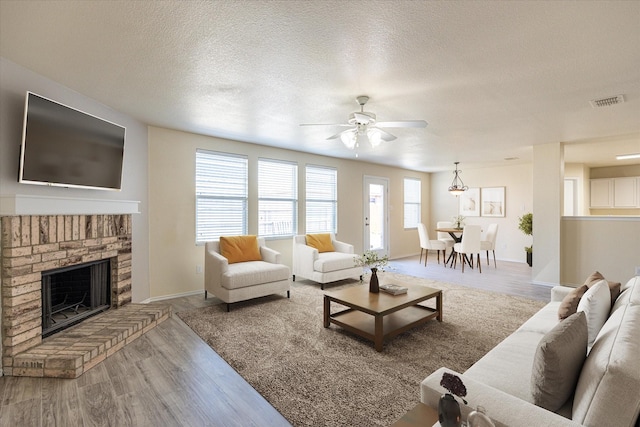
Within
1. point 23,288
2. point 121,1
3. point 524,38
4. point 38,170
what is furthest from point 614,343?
point 38,170

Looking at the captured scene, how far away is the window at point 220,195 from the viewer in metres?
4.71

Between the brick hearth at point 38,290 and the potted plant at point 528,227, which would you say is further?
the potted plant at point 528,227

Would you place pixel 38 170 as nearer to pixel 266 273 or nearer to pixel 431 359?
pixel 266 273

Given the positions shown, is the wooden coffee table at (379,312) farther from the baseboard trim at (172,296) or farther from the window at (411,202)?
the window at (411,202)

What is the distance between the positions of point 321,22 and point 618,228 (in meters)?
5.50

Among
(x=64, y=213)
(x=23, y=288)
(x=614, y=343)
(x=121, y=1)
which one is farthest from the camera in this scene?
(x=64, y=213)

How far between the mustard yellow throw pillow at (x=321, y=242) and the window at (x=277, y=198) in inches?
20.0

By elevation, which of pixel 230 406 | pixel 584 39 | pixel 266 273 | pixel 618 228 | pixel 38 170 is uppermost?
pixel 584 39

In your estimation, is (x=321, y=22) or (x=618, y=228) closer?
(x=321, y=22)

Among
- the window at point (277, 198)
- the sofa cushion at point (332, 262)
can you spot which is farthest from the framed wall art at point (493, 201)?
the window at point (277, 198)

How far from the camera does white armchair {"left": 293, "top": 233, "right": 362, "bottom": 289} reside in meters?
4.91

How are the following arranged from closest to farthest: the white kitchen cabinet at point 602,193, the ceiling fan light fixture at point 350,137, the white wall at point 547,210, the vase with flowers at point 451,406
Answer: the vase with flowers at point 451,406
the ceiling fan light fixture at point 350,137
the white wall at point 547,210
the white kitchen cabinet at point 602,193

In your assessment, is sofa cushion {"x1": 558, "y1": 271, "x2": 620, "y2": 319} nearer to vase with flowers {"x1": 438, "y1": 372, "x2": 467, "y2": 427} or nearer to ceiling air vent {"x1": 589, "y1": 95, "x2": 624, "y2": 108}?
vase with flowers {"x1": 438, "y1": 372, "x2": 467, "y2": 427}

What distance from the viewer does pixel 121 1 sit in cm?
171
